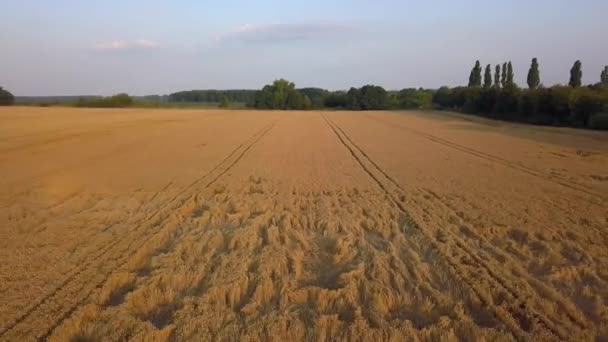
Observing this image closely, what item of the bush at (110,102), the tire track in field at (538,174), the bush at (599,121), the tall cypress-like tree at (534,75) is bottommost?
the tire track in field at (538,174)

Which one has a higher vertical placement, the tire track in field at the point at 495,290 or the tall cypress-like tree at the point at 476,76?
the tall cypress-like tree at the point at 476,76

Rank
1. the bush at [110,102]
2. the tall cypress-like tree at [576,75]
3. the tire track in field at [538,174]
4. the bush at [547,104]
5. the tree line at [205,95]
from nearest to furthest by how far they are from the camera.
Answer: the tire track in field at [538,174] → the bush at [547,104] → the tall cypress-like tree at [576,75] → the bush at [110,102] → the tree line at [205,95]

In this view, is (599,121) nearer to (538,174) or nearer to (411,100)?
(538,174)

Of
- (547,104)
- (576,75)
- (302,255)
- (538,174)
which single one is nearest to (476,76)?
(576,75)

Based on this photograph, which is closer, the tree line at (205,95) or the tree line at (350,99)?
the tree line at (350,99)

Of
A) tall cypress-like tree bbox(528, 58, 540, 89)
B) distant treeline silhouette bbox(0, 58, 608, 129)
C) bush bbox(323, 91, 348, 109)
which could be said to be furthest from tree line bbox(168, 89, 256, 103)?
tall cypress-like tree bbox(528, 58, 540, 89)

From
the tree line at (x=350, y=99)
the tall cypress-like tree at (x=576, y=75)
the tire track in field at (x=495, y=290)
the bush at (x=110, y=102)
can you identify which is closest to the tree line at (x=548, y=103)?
the tall cypress-like tree at (x=576, y=75)

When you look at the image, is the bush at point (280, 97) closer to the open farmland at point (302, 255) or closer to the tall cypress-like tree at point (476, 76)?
the tall cypress-like tree at point (476, 76)

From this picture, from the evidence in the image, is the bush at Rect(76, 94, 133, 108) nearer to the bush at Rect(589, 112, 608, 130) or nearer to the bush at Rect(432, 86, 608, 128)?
the bush at Rect(432, 86, 608, 128)

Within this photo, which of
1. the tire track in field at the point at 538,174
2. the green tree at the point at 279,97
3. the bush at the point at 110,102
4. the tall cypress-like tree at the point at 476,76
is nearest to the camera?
the tire track in field at the point at 538,174
